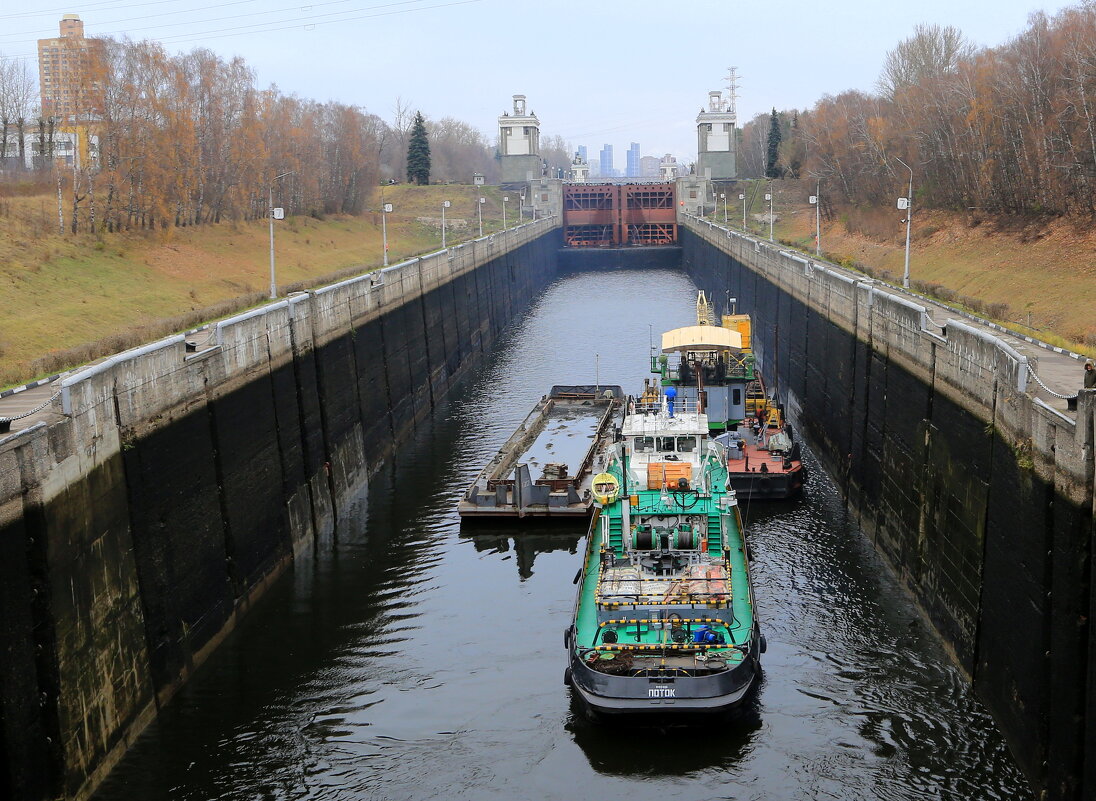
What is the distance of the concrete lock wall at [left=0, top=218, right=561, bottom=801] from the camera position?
18031 mm

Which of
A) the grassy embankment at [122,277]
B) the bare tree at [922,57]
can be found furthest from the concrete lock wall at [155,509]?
the bare tree at [922,57]

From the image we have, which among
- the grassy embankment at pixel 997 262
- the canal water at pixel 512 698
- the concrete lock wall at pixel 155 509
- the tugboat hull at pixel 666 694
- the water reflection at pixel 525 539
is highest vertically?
the grassy embankment at pixel 997 262

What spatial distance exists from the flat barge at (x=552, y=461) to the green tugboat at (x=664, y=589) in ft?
17.2

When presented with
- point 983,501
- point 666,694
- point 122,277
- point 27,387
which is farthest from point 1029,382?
point 122,277

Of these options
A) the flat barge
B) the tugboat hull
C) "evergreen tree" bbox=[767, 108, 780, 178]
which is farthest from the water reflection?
"evergreen tree" bbox=[767, 108, 780, 178]

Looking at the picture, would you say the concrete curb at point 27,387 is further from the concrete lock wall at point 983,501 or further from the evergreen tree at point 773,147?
the evergreen tree at point 773,147

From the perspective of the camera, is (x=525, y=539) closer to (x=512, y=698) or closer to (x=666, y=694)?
(x=512, y=698)

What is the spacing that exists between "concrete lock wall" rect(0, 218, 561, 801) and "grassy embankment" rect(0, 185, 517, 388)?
6108mm

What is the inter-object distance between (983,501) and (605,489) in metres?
8.51

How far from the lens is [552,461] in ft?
136

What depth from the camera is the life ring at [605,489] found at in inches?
1027

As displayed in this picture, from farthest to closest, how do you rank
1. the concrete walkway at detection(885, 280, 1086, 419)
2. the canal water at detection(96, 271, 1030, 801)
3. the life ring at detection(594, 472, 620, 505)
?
the life ring at detection(594, 472, 620, 505)
the concrete walkway at detection(885, 280, 1086, 419)
the canal water at detection(96, 271, 1030, 801)

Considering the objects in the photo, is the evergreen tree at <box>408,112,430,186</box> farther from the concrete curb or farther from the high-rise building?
the concrete curb

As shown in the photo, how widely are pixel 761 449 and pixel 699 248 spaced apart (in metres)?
70.7
